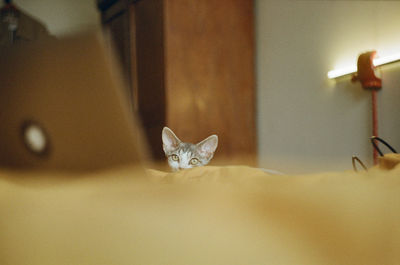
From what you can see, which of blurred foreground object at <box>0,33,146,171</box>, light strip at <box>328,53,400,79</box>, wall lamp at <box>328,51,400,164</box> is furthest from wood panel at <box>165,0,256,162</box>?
blurred foreground object at <box>0,33,146,171</box>

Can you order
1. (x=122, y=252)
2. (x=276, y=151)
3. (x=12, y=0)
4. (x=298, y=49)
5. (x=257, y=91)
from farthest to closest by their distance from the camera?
1. (x=12, y=0)
2. (x=257, y=91)
3. (x=276, y=151)
4. (x=298, y=49)
5. (x=122, y=252)

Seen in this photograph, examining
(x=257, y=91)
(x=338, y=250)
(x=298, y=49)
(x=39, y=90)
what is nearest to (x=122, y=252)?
(x=338, y=250)

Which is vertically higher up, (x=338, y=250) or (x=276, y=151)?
(x=338, y=250)

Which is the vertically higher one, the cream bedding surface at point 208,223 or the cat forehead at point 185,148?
the cream bedding surface at point 208,223

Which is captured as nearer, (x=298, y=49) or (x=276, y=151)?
→ (x=298, y=49)

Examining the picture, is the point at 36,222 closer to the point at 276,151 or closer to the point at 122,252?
the point at 122,252

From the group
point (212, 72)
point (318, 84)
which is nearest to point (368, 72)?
point (318, 84)

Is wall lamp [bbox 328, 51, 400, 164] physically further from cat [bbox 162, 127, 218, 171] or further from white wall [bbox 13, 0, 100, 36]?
white wall [bbox 13, 0, 100, 36]

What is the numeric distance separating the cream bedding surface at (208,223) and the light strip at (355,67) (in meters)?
0.92

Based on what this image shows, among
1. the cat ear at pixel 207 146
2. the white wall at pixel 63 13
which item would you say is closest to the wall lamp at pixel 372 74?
the cat ear at pixel 207 146

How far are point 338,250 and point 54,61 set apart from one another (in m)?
0.40

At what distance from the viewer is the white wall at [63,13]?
220 cm

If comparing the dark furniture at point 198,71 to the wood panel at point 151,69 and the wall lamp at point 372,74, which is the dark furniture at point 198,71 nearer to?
the wood panel at point 151,69

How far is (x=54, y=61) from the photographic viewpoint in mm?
379
